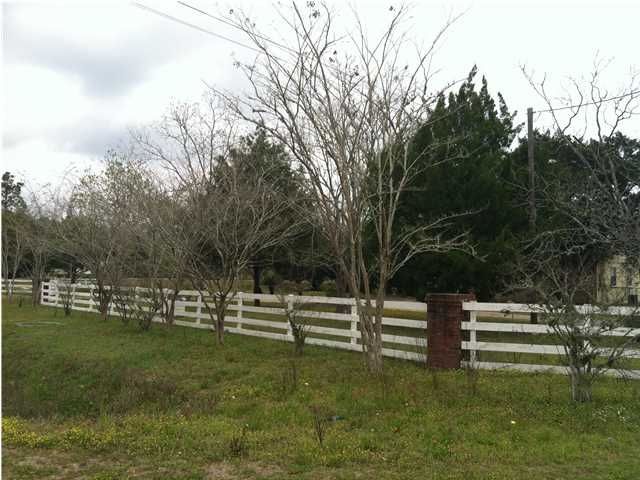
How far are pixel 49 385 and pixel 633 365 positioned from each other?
32.5 feet

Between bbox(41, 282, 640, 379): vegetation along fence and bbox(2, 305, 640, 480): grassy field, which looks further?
bbox(41, 282, 640, 379): vegetation along fence

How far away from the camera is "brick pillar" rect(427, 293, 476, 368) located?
8609 millimetres

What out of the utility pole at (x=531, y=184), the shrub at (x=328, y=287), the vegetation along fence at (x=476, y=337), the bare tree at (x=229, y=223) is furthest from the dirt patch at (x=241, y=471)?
the shrub at (x=328, y=287)

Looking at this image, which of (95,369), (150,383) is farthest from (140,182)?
(150,383)

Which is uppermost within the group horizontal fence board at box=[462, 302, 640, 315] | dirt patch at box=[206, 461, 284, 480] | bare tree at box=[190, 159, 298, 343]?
bare tree at box=[190, 159, 298, 343]

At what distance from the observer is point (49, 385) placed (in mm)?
9773

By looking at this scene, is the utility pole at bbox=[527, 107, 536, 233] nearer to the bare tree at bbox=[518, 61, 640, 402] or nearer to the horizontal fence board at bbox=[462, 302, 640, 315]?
the bare tree at bbox=[518, 61, 640, 402]

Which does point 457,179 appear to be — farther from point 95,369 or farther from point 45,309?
point 45,309

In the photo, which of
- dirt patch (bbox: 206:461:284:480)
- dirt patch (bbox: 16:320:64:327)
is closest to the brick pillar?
dirt patch (bbox: 206:461:284:480)

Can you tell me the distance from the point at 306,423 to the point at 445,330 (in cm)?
344

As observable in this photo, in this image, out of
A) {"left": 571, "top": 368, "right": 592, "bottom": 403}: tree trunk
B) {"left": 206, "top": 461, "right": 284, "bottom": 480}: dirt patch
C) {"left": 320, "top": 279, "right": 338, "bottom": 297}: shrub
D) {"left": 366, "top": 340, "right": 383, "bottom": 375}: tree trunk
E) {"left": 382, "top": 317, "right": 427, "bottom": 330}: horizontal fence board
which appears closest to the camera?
{"left": 206, "top": 461, "right": 284, "bottom": 480}: dirt patch

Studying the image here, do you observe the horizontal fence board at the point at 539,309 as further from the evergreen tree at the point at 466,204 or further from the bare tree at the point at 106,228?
the bare tree at the point at 106,228

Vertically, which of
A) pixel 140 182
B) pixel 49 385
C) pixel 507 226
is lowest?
pixel 49 385

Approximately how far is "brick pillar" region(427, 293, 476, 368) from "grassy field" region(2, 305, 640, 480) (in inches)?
16.4
